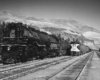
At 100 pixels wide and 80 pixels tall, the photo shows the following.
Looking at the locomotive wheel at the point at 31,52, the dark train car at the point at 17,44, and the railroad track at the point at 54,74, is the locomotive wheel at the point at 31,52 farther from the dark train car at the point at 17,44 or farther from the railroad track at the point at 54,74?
the railroad track at the point at 54,74

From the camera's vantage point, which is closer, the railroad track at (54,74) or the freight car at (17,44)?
the railroad track at (54,74)

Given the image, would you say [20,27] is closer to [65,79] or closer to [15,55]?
[15,55]

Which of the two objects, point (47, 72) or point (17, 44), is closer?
point (47, 72)

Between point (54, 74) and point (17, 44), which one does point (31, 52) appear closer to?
point (17, 44)

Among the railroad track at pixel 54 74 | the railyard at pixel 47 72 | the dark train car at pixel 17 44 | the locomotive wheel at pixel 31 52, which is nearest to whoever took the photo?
the railroad track at pixel 54 74

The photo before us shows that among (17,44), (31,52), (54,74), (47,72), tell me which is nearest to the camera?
(54,74)

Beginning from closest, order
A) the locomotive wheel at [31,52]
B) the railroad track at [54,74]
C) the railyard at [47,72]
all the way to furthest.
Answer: the railroad track at [54,74], the railyard at [47,72], the locomotive wheel at [31,52]

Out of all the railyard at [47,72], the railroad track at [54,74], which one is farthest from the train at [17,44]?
the railroad track at [54,74]

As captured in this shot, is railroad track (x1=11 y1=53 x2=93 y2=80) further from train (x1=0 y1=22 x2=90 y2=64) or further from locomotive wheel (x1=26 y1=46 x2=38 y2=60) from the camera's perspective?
locomotive wheel (x1=26 y1=46 x2=38 y2=60)

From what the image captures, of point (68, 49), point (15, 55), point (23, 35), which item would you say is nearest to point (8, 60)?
point (15, 55)

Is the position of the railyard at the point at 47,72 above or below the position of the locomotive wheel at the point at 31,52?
below

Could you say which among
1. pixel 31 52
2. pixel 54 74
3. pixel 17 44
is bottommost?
pixel 54 74

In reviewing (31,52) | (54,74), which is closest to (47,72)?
(54,74)

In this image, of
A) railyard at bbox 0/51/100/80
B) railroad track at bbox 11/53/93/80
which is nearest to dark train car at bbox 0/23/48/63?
railyard at bbox 0/51/100/80
